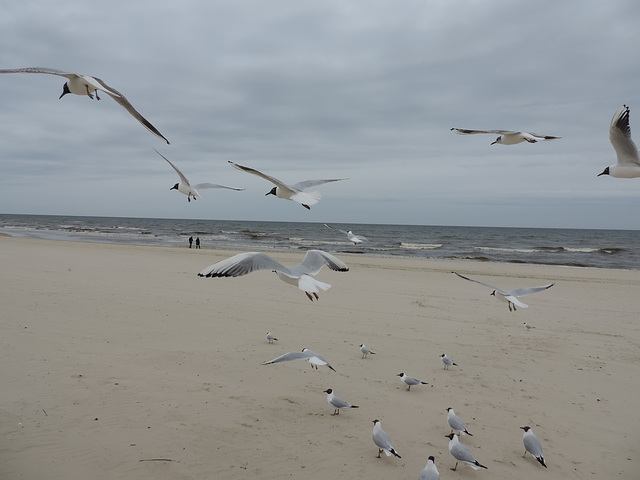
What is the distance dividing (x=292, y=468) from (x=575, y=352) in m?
5.59

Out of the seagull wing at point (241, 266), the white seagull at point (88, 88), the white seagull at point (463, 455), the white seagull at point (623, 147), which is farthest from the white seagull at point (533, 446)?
the white seagull at point (88, 88)

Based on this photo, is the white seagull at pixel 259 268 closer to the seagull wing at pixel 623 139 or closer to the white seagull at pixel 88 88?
the white seagull at pixel 88 88

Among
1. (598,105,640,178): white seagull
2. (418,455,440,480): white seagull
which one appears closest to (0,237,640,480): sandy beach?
(418,455,440,480): white seagull

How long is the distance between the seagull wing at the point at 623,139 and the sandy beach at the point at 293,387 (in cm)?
281

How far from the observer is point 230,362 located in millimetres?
6117

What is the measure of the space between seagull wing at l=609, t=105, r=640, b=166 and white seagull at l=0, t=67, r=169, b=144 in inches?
140

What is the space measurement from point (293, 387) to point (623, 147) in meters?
4.31

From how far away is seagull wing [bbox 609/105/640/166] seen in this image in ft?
11.7

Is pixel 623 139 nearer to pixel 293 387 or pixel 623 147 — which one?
pixel 623 147

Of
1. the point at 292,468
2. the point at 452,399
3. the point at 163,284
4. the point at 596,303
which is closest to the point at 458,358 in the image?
the point at 452,399

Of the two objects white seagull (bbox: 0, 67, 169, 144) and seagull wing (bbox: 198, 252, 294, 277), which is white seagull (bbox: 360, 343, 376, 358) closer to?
seagull wing (bbox: 198, 252, 294, 277)

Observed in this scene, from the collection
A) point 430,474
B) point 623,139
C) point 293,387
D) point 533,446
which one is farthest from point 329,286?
point 623,139

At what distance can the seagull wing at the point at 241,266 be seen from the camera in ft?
12.8

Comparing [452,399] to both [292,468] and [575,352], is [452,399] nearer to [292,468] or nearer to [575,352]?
[292,468]
